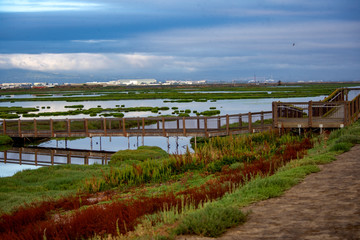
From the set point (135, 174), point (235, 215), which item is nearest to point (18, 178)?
point (135, 174)

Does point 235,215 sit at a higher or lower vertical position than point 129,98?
lower

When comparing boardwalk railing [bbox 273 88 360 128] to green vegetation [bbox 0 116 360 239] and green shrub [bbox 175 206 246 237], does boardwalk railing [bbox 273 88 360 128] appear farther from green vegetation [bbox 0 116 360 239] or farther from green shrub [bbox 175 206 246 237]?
green shrub [bbox 175 206 246 237]

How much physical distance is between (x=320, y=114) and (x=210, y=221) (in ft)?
72.4

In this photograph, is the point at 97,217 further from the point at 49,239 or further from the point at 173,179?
the point at 173,179

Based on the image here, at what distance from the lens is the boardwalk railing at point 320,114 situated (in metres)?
23.2

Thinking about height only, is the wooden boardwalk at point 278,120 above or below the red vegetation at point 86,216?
above

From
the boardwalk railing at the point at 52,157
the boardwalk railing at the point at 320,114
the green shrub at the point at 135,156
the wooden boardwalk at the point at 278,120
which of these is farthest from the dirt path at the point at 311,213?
the boardwalk railing at the point at 52,157

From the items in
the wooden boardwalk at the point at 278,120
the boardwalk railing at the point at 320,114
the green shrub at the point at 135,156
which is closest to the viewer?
the boardwalk railing at the point at 320,114

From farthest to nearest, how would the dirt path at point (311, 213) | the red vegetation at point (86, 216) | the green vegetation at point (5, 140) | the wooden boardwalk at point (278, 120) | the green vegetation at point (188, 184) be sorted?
the green vegetation at point (5, 140) < the wooden boardwalk at point (278, 120) < the red vegetation at point (86, 216) < the green vegetation at point (188, 184) < the dirt path at point (311, 213)

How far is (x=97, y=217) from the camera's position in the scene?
27.5ft

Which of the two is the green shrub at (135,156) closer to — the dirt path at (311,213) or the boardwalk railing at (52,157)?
the boardwalk railing at (52,157)

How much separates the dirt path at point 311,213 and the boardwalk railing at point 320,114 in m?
13.9

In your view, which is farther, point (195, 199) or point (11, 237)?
point (195, 199)

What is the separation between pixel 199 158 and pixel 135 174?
124 inches
